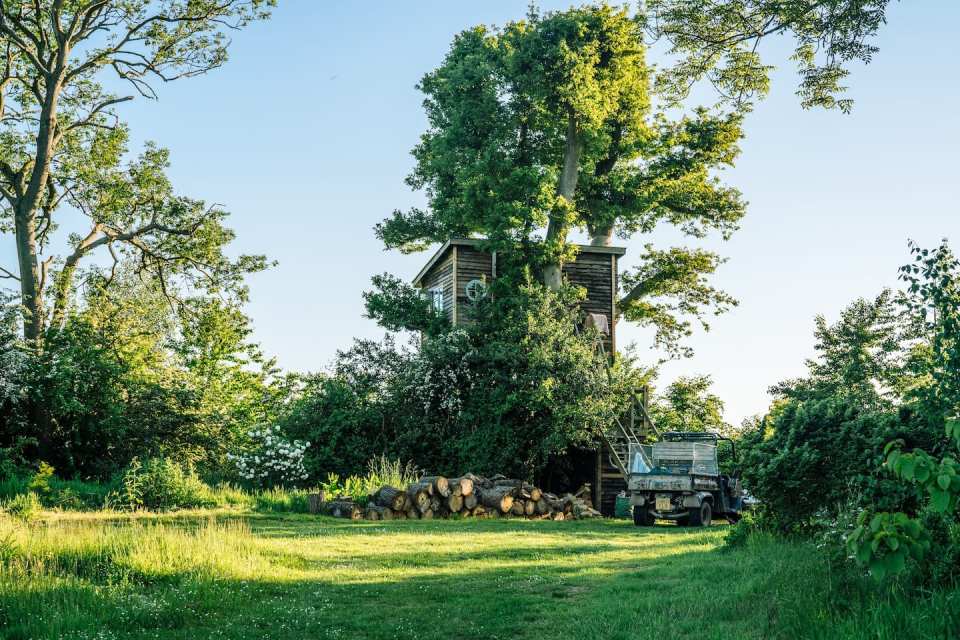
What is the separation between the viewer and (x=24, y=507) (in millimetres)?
16172

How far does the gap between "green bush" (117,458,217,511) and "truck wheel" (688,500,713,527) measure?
1015 centimetres

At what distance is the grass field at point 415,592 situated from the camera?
270 inches

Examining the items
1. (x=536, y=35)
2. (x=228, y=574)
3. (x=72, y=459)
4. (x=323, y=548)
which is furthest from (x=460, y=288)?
(x=228, y=574)

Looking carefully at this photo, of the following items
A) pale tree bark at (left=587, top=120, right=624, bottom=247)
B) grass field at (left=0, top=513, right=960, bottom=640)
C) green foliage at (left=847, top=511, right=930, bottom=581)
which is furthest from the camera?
pale tree bark at (left=587, top=120, right=624, bottom=247)

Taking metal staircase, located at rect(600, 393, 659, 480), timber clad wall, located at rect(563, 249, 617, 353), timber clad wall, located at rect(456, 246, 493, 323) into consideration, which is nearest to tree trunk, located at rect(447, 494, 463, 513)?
metal staircase, located at rect(600, 393, 659, 480)

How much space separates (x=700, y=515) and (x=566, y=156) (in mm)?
14687

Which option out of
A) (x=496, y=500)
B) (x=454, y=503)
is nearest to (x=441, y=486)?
(x=454, y=503)

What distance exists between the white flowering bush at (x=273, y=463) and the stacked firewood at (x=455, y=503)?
4.25 meters

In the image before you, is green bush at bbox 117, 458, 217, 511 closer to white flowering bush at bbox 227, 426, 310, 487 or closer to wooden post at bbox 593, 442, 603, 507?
white flowering bush at bbox 227, 426, 310, 487

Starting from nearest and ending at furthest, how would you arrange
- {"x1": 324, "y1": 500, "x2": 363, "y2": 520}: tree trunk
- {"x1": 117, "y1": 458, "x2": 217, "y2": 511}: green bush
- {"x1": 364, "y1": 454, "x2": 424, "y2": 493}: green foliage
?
{"x1": 324, "y1": 500, "x2": 363, "y2": 520}: tree trunk
{"x1": 117, "y1": 458, "x2": 217, "y2": 511}: green bush
{"x1": 364, "y1": 454, "x2": 424, "y2": 493}: green foliage

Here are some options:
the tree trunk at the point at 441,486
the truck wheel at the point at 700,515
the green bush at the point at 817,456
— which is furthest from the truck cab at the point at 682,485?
the green bush at the point at 817,456

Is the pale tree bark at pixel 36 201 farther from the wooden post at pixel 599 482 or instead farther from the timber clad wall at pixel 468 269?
the wooden post at pixel 599 482

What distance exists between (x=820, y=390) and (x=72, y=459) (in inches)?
957

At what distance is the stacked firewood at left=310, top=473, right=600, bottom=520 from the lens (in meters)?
18.1
